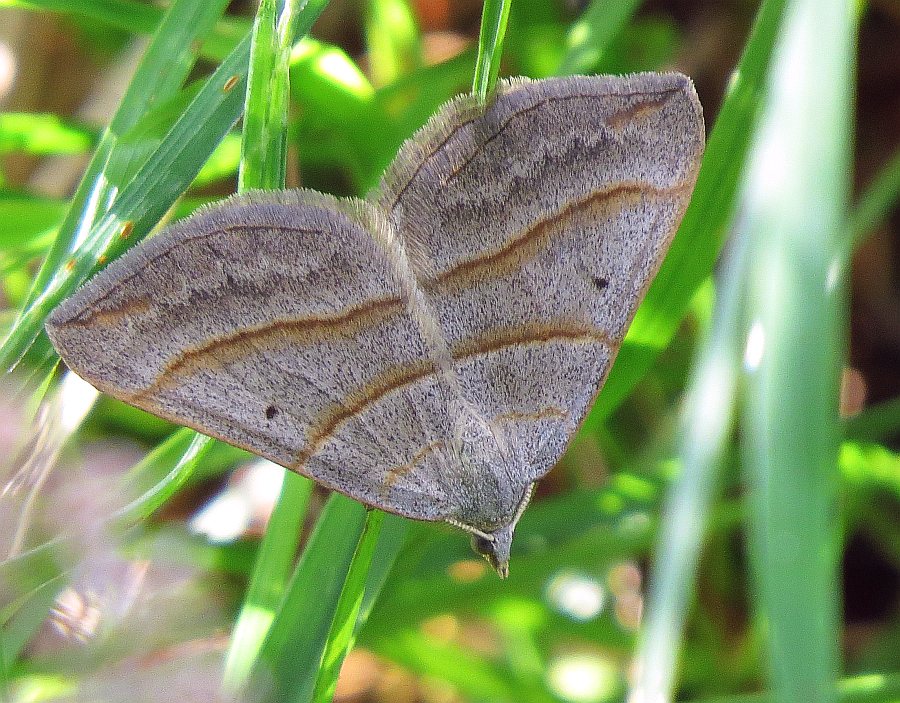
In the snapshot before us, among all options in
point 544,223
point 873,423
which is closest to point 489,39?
point 544,223

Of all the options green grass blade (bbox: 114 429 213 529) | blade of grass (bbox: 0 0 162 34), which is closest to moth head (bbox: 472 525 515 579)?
green grass blade (bbox: 114 429 213 529)

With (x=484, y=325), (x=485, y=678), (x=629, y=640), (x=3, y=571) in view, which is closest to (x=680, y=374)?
(x=629, y=640)

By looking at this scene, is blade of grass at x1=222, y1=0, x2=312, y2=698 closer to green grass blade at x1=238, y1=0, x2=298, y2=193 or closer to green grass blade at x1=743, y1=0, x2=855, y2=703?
green grass blade at x1=238, y1=0, x2=298, y2=193

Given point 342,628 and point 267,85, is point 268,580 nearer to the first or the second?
point 342,628

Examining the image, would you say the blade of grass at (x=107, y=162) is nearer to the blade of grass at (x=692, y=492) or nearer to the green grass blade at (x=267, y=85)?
the green grass blade at (x=267, y=85)

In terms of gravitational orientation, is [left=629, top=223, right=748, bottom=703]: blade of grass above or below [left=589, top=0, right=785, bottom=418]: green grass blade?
below

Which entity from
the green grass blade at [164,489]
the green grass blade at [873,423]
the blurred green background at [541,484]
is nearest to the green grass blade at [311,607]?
the blurred green background at [541,484]
